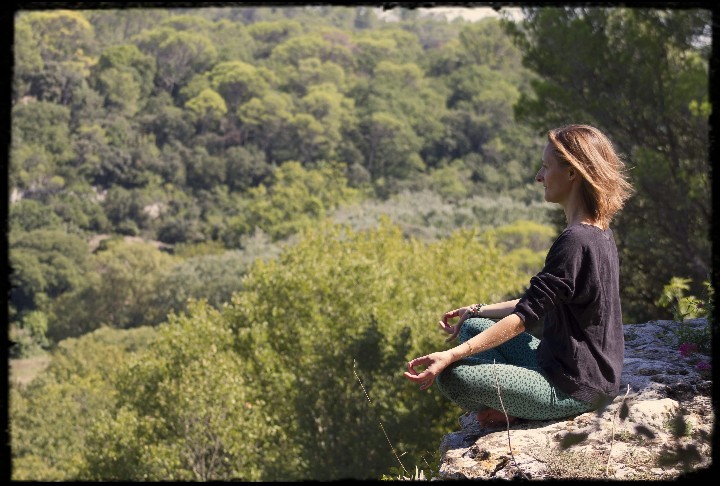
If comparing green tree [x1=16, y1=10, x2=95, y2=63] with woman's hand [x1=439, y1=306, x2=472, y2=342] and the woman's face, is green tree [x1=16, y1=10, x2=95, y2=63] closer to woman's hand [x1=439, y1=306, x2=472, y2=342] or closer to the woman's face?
woman's hand [x1=439, y1=306, x2=472, y2=342]

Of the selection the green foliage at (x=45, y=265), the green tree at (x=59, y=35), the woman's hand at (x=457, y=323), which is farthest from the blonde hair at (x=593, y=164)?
the green tree at (x=59, y=35)

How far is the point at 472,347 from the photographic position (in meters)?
3.12

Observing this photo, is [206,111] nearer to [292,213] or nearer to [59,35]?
[59,35]

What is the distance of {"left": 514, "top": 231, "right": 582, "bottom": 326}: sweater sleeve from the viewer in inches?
123

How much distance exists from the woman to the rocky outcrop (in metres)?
0.12

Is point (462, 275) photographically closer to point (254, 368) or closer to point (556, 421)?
point (254, 368)

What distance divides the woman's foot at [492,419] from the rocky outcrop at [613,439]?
33 mm

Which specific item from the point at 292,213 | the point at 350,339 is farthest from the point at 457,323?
the point at 292,213

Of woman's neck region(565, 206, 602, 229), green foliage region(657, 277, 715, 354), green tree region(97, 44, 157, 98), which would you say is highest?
woman's neck region(565, 206, 602, 229)

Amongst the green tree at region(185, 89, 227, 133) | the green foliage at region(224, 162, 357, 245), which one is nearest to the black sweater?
the green foliage at region(224, 162, 357, 245)

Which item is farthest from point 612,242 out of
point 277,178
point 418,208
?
point 277,178

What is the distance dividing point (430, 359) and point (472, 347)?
0.52ft

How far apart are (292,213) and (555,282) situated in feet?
210

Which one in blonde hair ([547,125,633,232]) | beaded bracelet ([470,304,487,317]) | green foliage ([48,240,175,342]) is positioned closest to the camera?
blonde hair ([547,125,633,232])
